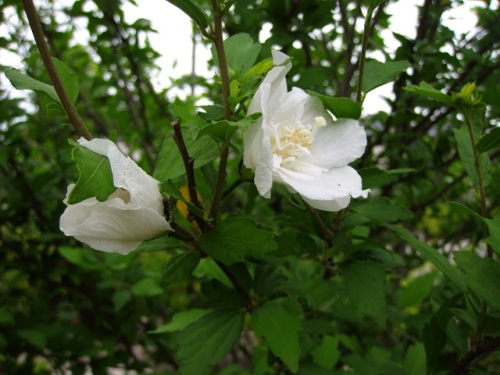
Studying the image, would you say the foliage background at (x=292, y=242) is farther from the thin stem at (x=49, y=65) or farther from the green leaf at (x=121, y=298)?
the thin stem at (x=49, y=65)

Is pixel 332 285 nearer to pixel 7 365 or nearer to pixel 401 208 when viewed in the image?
pixel 401 208

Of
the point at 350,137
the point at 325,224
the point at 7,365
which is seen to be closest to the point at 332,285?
the point at 325,224

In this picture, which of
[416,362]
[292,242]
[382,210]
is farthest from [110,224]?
[416,362]

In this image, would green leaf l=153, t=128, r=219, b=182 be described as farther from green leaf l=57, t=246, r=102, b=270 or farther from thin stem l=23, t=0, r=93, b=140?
green leaf l=57, t=246, r=102, b=270

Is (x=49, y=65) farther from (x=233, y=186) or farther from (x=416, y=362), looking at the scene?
(x=416, y=362)

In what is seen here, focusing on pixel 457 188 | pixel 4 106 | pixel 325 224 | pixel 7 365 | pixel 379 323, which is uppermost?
pixel 4 106

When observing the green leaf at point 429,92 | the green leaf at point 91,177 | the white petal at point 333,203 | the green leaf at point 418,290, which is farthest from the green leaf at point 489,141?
the green leaf at point 418,290
